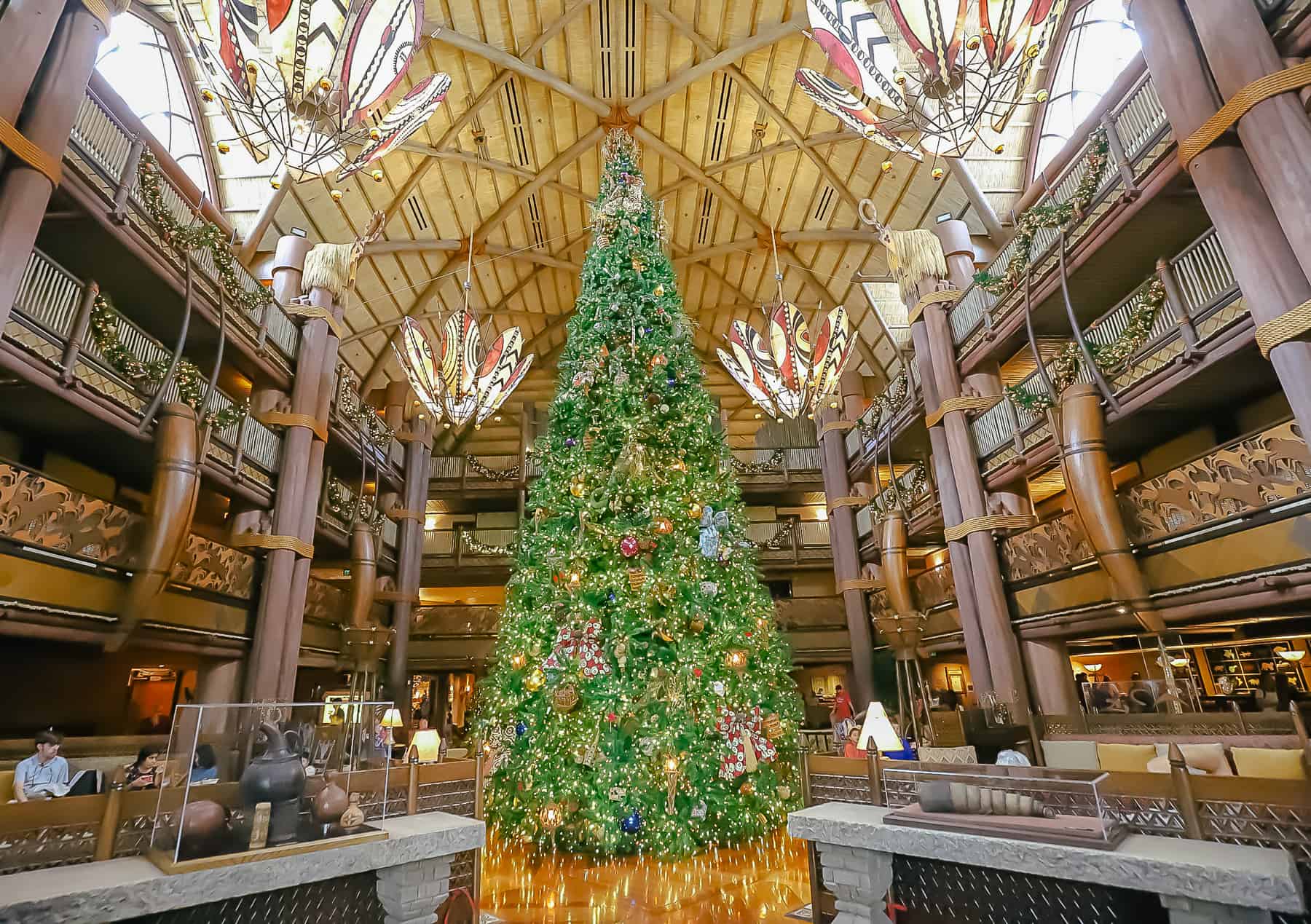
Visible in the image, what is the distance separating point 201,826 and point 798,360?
8.52 meters

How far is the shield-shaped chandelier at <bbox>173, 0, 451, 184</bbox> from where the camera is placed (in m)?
4.29

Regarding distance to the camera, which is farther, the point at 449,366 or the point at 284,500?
the point at 284,500

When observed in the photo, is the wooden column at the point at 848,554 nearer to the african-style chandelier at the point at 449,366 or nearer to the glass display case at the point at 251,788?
the african-style chandelier at the point at 449,366

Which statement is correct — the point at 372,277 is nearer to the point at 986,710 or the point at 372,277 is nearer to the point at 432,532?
the point at 432,532

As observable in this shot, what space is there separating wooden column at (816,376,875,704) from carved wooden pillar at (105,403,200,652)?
1155cm

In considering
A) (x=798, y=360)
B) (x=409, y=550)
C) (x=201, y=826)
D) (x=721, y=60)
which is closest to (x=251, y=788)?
(x=201, y=826)

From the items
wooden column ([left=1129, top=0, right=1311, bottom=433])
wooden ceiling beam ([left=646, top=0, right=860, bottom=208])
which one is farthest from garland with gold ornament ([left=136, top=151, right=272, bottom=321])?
wooden column ([left=1129, top=0, right=1311, bottom=433])

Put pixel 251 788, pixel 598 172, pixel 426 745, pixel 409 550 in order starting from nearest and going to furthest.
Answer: pixel 251 788
pixel 426 745
pixel 598 172
pixel 409 550

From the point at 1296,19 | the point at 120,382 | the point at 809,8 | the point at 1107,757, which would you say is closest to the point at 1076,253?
the point at 1296,19

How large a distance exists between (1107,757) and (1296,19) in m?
7.49

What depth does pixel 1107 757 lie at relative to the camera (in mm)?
6934

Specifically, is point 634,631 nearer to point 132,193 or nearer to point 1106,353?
point 1106,353

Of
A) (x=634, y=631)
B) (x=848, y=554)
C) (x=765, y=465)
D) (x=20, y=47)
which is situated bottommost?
(x=634, y=631)

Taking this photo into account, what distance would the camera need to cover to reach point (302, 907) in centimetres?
309
